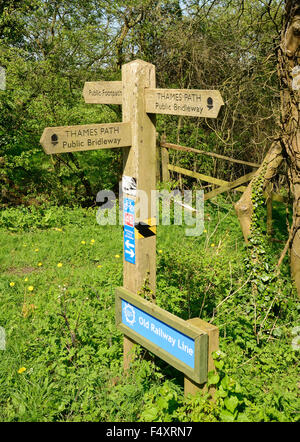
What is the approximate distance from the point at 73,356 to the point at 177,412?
105cm

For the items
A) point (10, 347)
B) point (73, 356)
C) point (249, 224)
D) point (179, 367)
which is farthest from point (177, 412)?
point (249, 224)

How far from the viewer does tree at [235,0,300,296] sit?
4.31 metres

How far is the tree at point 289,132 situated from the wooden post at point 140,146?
5.98ft

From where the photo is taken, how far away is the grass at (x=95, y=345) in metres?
2.78

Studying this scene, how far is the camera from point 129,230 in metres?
3.05

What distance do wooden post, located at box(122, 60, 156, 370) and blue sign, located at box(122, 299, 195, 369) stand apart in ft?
0.67

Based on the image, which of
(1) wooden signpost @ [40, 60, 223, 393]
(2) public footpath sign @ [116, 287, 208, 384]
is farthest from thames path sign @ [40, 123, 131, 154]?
(2) public footpath sign @ [116, 287, 208, 384]

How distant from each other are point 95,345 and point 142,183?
145 centimetres

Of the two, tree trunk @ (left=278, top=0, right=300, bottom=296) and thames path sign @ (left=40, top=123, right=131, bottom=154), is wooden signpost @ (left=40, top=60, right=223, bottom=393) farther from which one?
tree trunk @ (left=278, top=0, right=300, bottom=296)

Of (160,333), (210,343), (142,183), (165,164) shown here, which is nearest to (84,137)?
(142,183)

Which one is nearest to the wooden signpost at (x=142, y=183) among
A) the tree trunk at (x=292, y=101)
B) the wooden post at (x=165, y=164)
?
the tree trunk at (x=292, y=101)

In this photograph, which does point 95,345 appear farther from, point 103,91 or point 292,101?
point 292,101

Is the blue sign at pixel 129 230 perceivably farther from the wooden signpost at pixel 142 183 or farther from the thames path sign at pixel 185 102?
the thames path sign at pixel 185 102

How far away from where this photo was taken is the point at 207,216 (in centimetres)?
769
